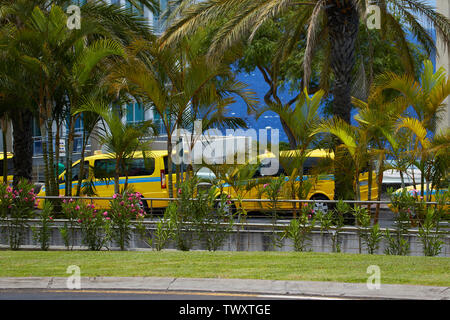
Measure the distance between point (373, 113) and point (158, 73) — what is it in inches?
215

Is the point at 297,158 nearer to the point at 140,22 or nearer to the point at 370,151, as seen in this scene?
the point at 370,151

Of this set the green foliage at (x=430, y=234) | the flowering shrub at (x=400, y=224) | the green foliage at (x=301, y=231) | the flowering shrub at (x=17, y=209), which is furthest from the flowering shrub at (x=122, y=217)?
the green foliage at (x=430, y=234)

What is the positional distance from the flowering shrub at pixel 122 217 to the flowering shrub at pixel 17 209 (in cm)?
200

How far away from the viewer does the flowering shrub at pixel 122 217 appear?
14.1 m

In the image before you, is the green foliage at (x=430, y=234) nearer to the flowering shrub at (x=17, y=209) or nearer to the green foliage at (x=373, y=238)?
the green foliage at (x=373, y=238)

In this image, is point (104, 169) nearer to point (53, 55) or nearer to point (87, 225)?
point (53, 55)

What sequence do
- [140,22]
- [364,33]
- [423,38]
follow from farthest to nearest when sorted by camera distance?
1. [364,33]
2. [140,22]
3. [423,38]

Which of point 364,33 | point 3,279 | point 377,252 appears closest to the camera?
point 3,279

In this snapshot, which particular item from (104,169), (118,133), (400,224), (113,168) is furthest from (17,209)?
(400,224)

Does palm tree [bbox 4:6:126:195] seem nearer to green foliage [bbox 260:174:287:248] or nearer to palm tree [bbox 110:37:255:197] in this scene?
palm tree [bbox 110:37:255:197]

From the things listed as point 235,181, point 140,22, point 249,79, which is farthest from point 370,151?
point 249,79

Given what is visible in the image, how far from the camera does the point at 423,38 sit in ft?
62.2
